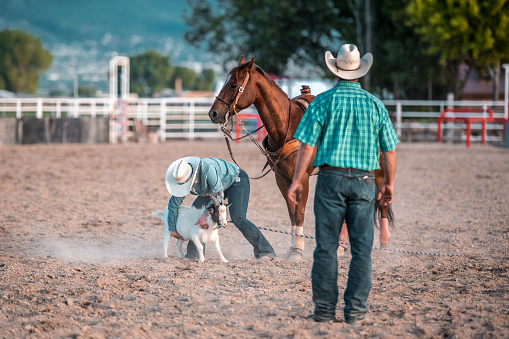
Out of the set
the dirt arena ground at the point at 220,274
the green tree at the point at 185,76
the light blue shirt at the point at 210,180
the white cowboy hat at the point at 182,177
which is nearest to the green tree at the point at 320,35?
the dirt arena ground at the point at 220,274

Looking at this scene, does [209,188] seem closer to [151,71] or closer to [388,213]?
[388,213]

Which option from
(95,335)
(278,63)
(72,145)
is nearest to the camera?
(95,335)

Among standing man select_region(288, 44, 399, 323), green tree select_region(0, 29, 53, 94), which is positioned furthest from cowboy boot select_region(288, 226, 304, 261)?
green tree select_region(0, 29, 53, 94)

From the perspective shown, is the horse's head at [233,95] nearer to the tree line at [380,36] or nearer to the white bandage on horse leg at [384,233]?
the white bandage on horse leg at [384,233]

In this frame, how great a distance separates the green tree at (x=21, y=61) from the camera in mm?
100188

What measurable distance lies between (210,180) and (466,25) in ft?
68.7

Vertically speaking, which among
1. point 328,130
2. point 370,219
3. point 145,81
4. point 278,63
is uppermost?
point 145,81

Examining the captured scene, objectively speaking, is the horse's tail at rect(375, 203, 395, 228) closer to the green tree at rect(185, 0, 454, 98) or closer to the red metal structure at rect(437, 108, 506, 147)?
the red metal structure at rect(437, 108, 506, 147)

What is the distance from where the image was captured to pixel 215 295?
4727mm

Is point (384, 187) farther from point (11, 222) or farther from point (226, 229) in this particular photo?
point (11, 222)

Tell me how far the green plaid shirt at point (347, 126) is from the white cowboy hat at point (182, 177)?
1665mm

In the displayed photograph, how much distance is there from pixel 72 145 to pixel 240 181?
1634 cm

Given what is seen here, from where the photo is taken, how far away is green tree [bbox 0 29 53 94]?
329 feet

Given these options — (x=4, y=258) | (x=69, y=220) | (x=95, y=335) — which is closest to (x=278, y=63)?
(x=69, y=220)
